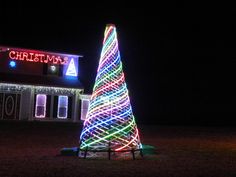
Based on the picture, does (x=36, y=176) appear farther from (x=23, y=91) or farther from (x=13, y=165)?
(x=23, y=91)

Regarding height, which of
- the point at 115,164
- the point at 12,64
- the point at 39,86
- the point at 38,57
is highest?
the point at 38,57

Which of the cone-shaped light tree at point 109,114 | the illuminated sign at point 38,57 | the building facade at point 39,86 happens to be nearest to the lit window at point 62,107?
the building facade at point 39,86

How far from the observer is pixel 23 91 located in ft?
96.5

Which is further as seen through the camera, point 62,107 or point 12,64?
point 62,107

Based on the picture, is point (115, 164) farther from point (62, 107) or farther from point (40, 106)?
point (62, 107)

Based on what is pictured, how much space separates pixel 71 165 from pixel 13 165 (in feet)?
4.50

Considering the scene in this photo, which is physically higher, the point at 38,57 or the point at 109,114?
the point at 38,57

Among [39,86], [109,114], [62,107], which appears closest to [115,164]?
[109,114]

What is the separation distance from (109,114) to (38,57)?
63.2 ft

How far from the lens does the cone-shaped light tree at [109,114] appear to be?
1200 centimetres

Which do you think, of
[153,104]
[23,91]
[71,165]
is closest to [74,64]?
[23,91]

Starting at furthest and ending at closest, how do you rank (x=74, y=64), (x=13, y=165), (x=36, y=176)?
(x=74, y=64)
(x=13, y=165)
(x=36, y=176)

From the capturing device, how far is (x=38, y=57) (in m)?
30.4

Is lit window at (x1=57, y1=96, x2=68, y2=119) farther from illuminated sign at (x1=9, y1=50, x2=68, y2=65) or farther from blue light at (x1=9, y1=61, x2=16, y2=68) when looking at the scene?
blue light at (x1=9, y1=61, x2=16, y2=68)
